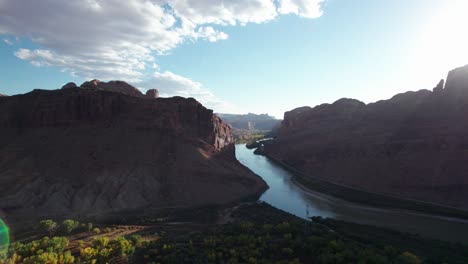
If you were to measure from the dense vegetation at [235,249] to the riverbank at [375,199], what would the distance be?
1446cm

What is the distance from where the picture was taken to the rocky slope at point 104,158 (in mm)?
40531

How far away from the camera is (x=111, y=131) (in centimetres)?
5131

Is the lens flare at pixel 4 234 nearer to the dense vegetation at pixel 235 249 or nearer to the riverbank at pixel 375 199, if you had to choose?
the dense vegetation at pixel 235 249

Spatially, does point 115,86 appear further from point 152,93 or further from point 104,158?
point 104,158

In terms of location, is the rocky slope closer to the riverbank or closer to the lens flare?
the lens flare

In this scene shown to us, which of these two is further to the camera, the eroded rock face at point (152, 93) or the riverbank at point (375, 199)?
the eroded rock face at point (152, 93)

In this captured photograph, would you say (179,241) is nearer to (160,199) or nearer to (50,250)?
(50,250)

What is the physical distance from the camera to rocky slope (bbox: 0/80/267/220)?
40531 millimetres

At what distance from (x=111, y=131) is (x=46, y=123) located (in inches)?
395

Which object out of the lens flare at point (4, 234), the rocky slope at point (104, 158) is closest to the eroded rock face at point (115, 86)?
the rocky slope at point (104, 158)

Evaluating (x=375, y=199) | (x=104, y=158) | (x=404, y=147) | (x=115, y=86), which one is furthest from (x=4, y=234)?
(x=404, y=147)

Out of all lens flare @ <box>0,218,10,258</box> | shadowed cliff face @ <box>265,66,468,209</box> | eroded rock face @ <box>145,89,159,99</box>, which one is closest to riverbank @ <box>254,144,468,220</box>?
shadowed cliff face @ <box>265,66,468,209</box>

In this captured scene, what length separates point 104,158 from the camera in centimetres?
4697

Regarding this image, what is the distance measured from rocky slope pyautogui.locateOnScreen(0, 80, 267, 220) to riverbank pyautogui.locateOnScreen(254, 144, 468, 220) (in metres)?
11.7
